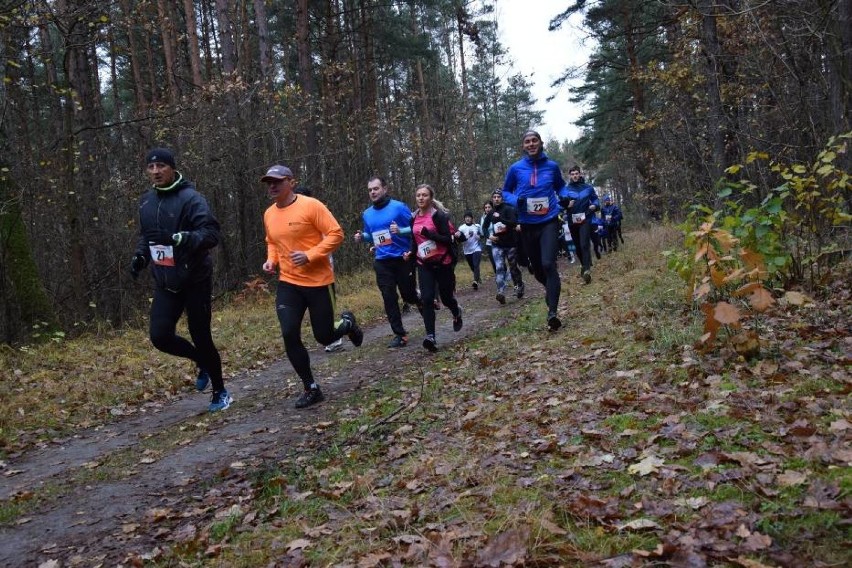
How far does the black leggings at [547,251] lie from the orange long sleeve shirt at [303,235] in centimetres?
279

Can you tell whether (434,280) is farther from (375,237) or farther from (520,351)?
(520,351)

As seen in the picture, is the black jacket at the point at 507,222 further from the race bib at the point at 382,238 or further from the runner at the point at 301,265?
the runner at the point at 301,265

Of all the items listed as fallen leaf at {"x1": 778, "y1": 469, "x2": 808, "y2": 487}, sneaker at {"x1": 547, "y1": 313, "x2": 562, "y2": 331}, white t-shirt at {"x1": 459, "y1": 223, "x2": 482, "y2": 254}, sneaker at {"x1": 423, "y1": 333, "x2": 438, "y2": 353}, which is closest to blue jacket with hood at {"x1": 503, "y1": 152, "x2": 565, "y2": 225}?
sneaker at {"x1": 547, "y1": 313, "x2": 562, "y2": 331}

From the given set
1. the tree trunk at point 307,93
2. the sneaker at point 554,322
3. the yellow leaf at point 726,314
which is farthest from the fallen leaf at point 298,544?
the tree trunk at point 307,93

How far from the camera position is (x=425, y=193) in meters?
9.12

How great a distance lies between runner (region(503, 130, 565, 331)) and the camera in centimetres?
819

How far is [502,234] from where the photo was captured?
356 inches

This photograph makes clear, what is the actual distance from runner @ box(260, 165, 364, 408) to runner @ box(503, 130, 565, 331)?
108 inches

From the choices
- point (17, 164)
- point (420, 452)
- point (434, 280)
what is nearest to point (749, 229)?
point (420, 452)

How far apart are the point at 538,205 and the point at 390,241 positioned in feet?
7.32

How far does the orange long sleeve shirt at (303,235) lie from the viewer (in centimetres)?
648

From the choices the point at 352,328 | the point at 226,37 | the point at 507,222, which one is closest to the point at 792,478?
the point at 352,328

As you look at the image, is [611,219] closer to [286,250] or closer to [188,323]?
[286,250]

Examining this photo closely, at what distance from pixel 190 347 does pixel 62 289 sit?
8194mm
